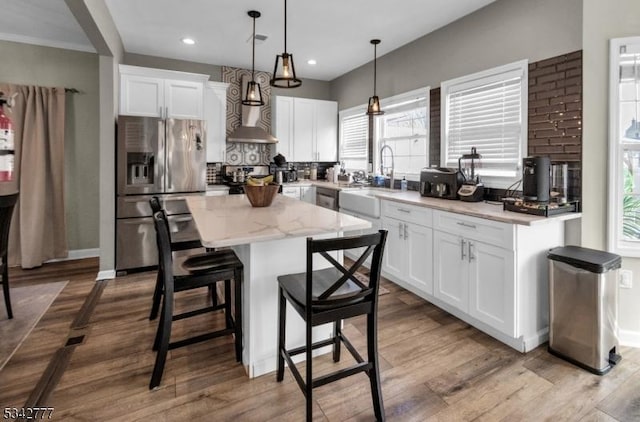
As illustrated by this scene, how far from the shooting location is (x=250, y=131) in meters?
5.12

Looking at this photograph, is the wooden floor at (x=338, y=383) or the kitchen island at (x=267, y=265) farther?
the kitchen island at (x=267, y=265)

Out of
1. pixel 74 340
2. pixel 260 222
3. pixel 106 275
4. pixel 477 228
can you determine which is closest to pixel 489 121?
pixel 477 228

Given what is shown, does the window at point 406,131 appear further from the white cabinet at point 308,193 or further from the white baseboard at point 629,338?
the white baseboard at point 629,338

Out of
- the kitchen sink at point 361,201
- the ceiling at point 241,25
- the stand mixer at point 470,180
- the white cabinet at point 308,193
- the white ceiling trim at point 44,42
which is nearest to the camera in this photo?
the stand mixer at point 470,180

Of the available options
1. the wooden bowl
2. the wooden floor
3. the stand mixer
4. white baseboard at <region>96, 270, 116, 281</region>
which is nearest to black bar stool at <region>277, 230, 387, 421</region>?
the wooden floor

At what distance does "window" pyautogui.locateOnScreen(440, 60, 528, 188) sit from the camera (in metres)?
2.97

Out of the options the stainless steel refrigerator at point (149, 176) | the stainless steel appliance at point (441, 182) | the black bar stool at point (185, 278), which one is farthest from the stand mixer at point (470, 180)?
the stainless steel refrigerator at point (149, 176)

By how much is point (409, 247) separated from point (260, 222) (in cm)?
175

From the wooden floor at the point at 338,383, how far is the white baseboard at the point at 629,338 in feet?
0.31

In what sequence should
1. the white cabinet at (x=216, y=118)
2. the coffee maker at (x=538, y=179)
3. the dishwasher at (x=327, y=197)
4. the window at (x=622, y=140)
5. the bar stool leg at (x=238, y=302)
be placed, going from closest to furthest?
the bar stool leg at (x=238, y=302), the window at (x=622, y=140), the coffee maker at (x=538, y=179), the dishwasher at (x=327, y=197), the white cabinet at (x=216, y=118)

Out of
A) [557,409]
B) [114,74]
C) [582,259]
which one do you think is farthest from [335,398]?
[114,74]

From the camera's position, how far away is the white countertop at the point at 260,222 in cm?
169

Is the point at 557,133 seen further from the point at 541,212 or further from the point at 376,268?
the point at 376,268

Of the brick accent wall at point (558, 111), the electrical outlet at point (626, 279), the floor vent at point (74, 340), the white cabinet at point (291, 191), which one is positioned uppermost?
the brick accent wall at point (558, 111)
